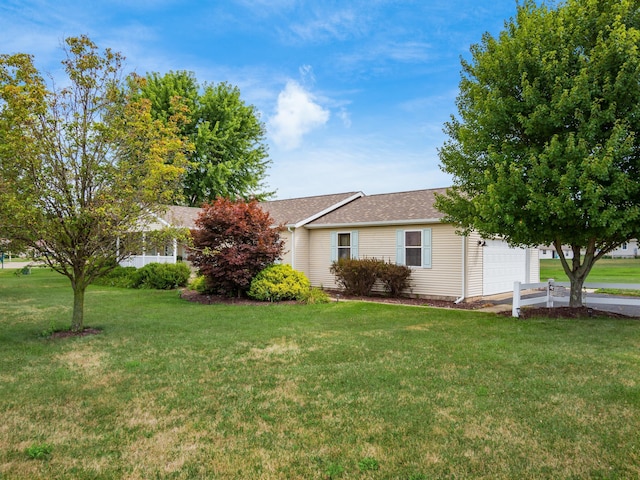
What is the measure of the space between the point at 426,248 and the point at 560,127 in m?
6.19

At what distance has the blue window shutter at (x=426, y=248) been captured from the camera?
14562 mm

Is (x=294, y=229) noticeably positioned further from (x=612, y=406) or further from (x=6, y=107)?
(x=612, y=406)

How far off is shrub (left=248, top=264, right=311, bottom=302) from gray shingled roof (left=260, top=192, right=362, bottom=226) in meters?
3.67

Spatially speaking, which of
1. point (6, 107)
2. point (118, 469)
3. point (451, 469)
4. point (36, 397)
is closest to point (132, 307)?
point (6, 107)

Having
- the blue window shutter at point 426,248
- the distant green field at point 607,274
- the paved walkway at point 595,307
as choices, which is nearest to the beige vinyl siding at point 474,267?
the paved walkway at point 595,307

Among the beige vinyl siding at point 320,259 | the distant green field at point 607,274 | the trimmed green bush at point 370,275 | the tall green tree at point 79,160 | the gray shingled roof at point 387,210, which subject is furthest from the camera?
the distant green field at point 607,274

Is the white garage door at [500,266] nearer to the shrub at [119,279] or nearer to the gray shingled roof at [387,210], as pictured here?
the gray shingled roof at [387,210]

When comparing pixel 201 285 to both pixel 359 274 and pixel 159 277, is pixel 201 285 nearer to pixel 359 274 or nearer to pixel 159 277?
pixel 159 277

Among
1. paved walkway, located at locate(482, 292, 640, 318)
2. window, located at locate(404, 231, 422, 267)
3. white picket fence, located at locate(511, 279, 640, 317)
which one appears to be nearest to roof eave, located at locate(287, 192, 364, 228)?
window, located at locate(404, 231, 422, 267)

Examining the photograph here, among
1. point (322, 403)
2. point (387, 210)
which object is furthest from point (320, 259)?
point (322, 403)

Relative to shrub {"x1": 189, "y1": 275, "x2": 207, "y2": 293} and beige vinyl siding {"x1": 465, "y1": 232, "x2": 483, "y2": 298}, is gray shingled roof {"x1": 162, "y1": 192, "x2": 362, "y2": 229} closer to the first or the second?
shrub {"x1": 189, "y1": 275, "x2": 207, "y2": 293}

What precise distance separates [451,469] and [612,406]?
2.39 m

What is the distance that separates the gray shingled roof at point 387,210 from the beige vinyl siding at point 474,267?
1.33 m

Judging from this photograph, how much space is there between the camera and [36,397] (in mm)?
4824
